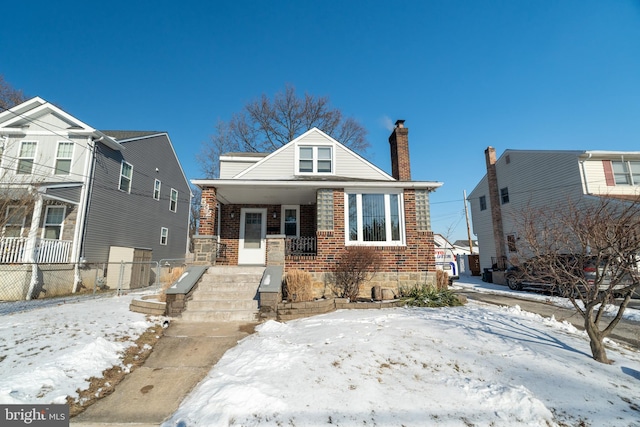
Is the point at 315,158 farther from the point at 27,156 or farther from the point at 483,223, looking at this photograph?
the point at 483,223

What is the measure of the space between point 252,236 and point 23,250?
Result: 26.4 feet

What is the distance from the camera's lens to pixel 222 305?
6.45 meters

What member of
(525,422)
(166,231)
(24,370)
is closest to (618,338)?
(525,422)

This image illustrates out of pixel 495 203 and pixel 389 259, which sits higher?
pixel 495 203

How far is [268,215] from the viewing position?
12.0 metres

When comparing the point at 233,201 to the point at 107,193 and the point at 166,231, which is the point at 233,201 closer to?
the point at 107,193

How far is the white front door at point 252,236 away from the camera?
11.7 metres

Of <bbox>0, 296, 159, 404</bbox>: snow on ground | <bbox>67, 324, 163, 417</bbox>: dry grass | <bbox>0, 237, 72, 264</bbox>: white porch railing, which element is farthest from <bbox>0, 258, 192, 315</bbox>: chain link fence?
<bbox>67, 324, 163, 417</bbox>: dry grass

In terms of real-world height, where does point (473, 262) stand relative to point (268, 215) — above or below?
below

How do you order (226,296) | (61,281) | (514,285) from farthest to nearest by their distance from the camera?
(514,285) < (61,281) < (226,296)

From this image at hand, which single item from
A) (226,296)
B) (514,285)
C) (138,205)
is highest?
(138,205)

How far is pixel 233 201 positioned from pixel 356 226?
17.7 feet

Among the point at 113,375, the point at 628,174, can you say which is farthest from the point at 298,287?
the point at 628,174

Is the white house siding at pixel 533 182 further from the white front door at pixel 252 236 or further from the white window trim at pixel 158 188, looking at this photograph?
the white window trim at pixel 158 188
